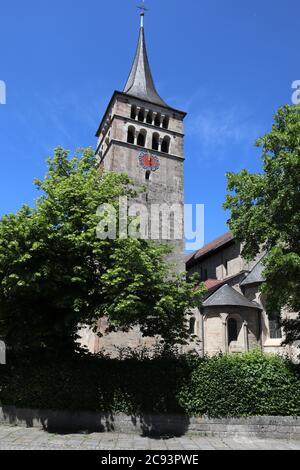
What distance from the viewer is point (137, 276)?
Result: 1131cm

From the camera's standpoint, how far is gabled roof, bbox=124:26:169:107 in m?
39.5

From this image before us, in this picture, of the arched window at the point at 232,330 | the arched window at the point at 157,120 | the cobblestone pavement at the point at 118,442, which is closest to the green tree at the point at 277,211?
the cobblestone pavement at the point at 118,442

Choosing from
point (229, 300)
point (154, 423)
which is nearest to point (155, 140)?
point (229, 300)

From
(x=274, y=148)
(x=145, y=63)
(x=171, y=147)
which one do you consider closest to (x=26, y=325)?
(x=274, y=148)

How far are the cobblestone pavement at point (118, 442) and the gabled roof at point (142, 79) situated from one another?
3239cm

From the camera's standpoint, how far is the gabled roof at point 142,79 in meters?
39.5

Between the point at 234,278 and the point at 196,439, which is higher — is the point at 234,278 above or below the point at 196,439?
above

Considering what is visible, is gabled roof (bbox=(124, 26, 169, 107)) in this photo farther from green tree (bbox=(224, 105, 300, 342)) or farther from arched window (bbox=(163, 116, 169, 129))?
green tree (bbox=(224, 105, 300, 342))

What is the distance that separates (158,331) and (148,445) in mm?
3794

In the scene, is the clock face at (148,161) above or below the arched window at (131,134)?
below

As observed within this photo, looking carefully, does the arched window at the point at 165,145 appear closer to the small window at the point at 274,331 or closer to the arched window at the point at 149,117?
the arched window at the point at 149,117

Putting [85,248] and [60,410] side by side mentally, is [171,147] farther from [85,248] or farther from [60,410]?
[60,410]

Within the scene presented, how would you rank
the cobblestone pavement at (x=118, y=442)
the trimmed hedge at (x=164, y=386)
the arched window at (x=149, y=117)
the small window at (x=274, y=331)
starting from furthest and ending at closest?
the arched window at (x=149, y=117) < the small window at (x=274, y=331) < the trimmed hedge at (x=164, y=386) < the cobblestone pavement at (x=118, y=442)

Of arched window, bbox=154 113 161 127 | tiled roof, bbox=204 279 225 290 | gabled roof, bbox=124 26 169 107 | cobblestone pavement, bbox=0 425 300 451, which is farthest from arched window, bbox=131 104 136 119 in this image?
cobblestone pavement, bbox=0 425 300 451
